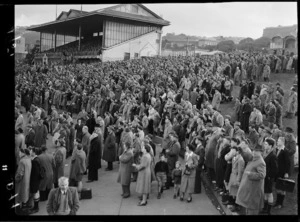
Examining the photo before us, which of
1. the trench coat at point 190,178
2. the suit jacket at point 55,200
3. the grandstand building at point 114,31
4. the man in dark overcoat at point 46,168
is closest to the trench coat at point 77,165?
the man in dark overcoat at point 46,168

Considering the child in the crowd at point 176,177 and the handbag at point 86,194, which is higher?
the child in the crowd at point 176,177

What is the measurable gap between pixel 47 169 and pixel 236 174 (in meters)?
4.74

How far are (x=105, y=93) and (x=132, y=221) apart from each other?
11.7 metres

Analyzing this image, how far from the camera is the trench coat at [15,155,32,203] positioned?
8.48 meters

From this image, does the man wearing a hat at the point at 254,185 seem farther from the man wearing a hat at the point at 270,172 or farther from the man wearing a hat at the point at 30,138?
the man wearing a hat at the point at 30,138

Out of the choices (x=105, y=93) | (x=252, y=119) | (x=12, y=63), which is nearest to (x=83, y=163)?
(x=12, y=63)

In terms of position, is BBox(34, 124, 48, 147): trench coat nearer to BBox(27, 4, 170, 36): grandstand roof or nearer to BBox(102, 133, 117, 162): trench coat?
BBox(102, 133, 117, 162): trench coat

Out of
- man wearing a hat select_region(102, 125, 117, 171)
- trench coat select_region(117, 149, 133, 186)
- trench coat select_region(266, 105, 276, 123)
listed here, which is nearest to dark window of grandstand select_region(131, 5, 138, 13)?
trench coat select_region(266, 105, 276, 123)

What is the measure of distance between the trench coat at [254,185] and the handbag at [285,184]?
53 cm

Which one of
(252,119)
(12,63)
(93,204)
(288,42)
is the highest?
(288,42)

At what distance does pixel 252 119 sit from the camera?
12.5 m

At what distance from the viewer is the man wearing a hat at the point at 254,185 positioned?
7.62m

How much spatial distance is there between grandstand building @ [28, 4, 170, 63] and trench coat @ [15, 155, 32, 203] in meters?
28.8

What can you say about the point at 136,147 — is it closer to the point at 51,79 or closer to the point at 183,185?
the point at 183,185
